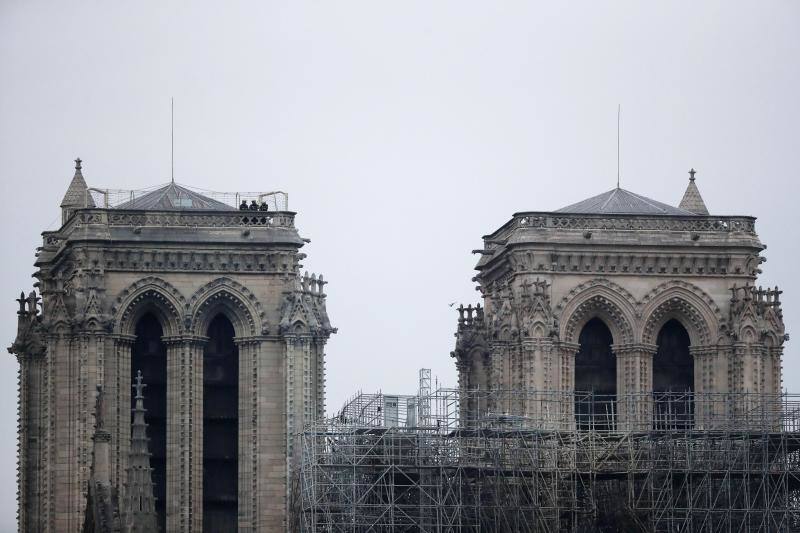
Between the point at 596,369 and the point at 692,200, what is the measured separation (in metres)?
9.36

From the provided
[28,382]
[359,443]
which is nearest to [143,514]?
[359,443]

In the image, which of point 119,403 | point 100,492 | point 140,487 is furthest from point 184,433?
point 140,487

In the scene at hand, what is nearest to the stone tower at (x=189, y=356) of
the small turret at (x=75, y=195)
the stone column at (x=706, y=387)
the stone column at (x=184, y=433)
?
Answer: the stone column at (x=184, y=433)

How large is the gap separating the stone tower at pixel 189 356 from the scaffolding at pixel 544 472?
3.11 m

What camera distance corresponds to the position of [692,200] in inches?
5217

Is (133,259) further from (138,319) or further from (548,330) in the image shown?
(548,330)

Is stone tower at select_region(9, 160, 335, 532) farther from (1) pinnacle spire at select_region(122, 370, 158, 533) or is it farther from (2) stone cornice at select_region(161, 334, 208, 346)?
(1) pinnacle spire at select_region(122, 370, 158, 533)

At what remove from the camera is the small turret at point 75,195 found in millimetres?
134375

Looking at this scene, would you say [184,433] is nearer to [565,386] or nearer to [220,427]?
[220,427]

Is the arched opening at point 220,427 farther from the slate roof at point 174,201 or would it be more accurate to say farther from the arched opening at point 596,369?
the arched opening at point 596,369

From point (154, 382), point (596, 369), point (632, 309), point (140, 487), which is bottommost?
point (140, 487)

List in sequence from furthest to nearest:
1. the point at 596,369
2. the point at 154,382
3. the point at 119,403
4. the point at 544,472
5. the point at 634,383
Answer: the point at 154,382 → the point at 596,369 → the point at 119,403 → the point at 634,383 → the point at 544,472

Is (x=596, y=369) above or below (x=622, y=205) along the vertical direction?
below

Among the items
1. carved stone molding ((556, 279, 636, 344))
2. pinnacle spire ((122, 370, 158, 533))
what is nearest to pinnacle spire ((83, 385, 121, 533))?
pinnacle spire ((122, 370, 158, 533))
